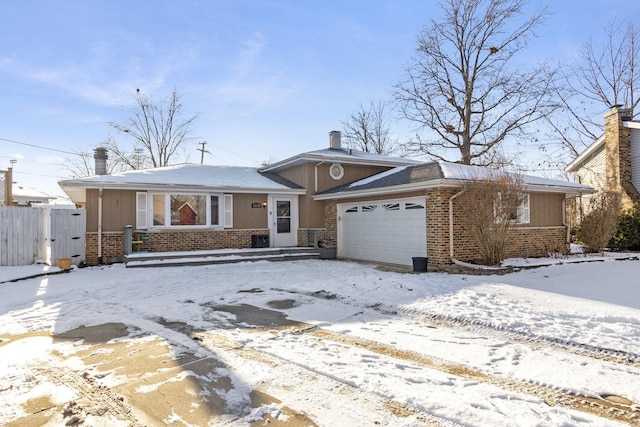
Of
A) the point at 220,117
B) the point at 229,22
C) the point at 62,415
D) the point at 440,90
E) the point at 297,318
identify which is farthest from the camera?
the point at 440,90

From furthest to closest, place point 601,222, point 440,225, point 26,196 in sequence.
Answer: point 26,196
point 601,222
point 440,225

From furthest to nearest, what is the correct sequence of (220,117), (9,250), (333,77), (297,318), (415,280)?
1. (220,117)
2. (333,77)
3. (9,250)
4. (415,280)
5. (297,318)

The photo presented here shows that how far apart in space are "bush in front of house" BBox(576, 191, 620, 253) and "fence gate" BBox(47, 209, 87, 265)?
660 inches

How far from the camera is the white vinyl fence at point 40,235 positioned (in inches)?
444

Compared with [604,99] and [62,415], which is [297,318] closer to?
[62,415]

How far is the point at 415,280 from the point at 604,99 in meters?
24.6

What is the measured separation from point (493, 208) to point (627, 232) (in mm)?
8048

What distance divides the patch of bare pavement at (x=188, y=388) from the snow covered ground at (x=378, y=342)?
0.9 inches

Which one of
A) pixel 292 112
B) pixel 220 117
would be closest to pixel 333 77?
pixel 292 112

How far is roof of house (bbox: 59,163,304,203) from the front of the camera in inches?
488

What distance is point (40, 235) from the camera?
462 inches

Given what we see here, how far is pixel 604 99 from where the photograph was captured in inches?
974

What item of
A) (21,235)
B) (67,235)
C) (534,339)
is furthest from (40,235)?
(534,339)

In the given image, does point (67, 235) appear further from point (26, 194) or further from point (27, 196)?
point (26, 194)
